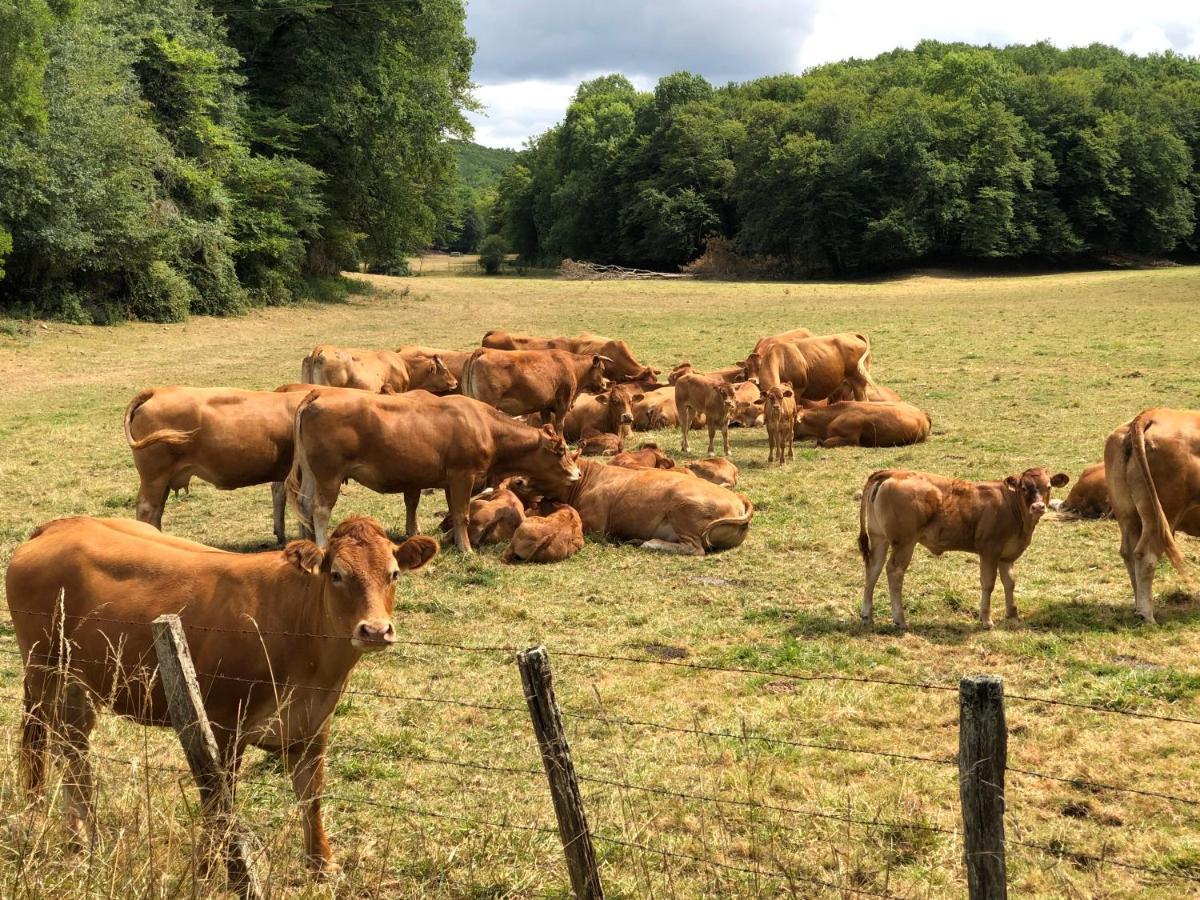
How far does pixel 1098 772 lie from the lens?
585 cm

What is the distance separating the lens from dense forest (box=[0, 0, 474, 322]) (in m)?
27.3

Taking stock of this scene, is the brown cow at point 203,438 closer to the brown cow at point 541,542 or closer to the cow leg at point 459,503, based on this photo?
the cow leg at point 459,503

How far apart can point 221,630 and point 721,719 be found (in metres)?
3.07

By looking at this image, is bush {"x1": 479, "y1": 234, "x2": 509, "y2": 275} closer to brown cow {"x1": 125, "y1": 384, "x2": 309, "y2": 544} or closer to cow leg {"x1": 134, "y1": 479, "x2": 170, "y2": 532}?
brown cow {"x1": 125, "y1": 384, "x2": 309, "y2": 544}

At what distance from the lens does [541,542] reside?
10.3 meters

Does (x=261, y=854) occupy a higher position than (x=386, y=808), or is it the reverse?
(x=261, y=854)

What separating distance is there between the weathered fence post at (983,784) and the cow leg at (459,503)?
756cm

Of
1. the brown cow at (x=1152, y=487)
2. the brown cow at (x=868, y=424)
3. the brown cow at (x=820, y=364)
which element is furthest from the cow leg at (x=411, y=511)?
the brown cow at (x=820, y=364)

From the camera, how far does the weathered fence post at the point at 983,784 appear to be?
3.38 meters

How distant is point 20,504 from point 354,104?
31.7 metres

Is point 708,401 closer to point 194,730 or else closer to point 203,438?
point 203,438

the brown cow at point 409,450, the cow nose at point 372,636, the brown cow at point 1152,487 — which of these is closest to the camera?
the cow nose at point 372,636

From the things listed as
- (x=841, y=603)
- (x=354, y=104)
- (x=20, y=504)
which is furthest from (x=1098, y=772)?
(x=354, y=104)

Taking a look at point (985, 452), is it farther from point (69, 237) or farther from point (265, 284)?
point (265, 284)
